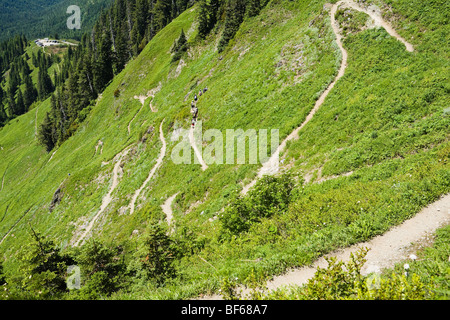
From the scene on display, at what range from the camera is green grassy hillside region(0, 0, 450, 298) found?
9.02m

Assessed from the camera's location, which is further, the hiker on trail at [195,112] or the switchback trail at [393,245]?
the hiker on trail at [195,112]

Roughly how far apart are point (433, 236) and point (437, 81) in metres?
13.5

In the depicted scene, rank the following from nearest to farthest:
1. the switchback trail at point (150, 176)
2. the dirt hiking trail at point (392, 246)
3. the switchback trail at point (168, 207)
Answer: the dirt hiking trail at point (392, 246) < the switchback trail at point (168, 207) < the switchback trail at point (150, 176)

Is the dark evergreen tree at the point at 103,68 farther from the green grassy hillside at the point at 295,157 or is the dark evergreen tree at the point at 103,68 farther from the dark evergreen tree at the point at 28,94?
the dark evergreen tree at the point at 28,94

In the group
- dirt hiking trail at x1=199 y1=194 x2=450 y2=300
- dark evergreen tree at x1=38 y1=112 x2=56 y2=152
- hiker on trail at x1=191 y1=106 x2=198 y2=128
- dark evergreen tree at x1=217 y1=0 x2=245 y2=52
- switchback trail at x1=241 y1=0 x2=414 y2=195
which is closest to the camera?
dirt hiking trail at x1=199 y1=194 x2=450 y2=300

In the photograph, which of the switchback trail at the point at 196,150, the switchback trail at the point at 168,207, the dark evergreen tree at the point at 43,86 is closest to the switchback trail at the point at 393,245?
the switchback trail at the point at 168,207

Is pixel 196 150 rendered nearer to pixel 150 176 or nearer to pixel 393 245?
pixel 150 176

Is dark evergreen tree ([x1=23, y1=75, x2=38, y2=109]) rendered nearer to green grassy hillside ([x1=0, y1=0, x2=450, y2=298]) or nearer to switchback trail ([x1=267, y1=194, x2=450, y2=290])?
green grassy hillside ([x1=0, y1=0, x2=450, y2=298])

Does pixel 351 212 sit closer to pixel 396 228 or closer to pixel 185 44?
pixel 396 228

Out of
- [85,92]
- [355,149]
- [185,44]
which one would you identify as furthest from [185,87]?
[85,92]

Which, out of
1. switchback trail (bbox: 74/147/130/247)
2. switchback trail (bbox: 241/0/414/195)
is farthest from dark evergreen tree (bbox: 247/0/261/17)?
switchback trail (bbox: 74/147/130/247)

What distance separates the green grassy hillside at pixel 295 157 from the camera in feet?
29.6

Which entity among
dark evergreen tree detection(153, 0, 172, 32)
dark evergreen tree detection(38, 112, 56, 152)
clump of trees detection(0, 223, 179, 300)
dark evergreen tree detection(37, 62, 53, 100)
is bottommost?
dark evergreen tree detection(38, 112, 56, 152)

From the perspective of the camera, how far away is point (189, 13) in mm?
92625
